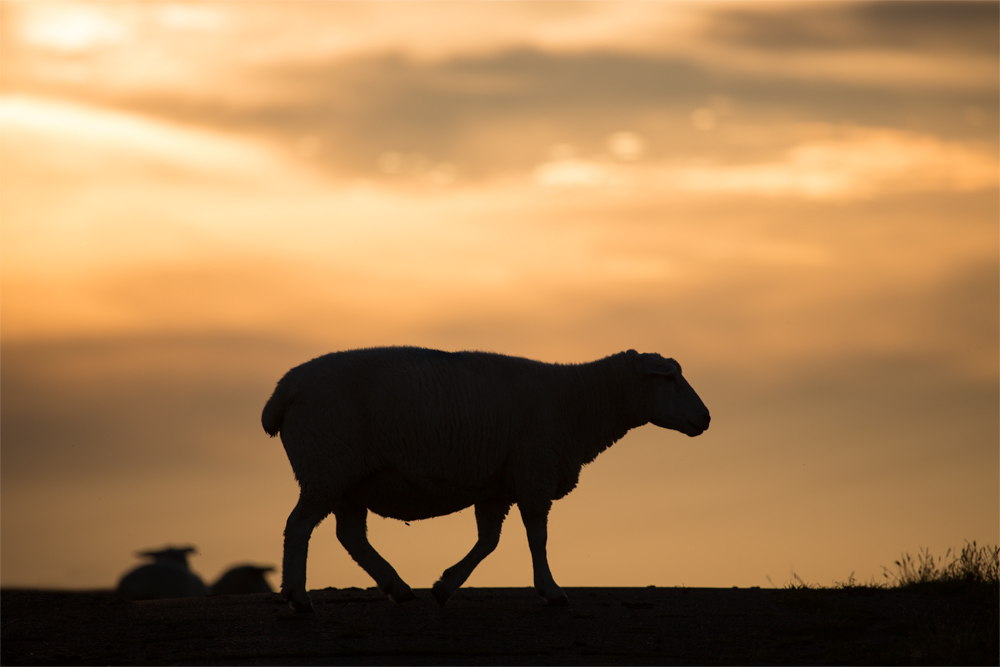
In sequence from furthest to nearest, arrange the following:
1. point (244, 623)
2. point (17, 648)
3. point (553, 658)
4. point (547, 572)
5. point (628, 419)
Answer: point (628, 419), point (547, 572), point (244, 623), point (17, 648), point (553, 658)

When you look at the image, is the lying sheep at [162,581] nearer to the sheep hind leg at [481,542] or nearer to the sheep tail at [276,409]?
the sheep hind leg at [481,542]

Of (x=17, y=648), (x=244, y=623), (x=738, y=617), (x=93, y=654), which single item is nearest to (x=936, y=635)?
(x=738, y=617)

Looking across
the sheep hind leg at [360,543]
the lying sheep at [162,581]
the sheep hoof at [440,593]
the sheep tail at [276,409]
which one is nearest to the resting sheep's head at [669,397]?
the sheep hoof at [440,593]

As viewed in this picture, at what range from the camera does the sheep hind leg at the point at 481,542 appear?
13.3 meters

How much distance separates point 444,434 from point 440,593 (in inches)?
68.3

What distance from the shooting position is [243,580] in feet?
110

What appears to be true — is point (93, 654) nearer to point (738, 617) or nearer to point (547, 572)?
point (547, 572)

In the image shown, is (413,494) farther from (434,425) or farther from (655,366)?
(655,366)

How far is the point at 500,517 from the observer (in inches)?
549

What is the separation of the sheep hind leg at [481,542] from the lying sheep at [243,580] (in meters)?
20.7

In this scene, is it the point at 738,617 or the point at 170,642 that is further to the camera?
the point at 738,617

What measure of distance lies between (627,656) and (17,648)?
18.8 feet

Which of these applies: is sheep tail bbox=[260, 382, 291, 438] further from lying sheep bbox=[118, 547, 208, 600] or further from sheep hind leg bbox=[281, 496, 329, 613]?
lying sheep bbox=[118, 547, 208, 600]

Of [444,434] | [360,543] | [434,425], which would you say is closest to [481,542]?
[360,543]
